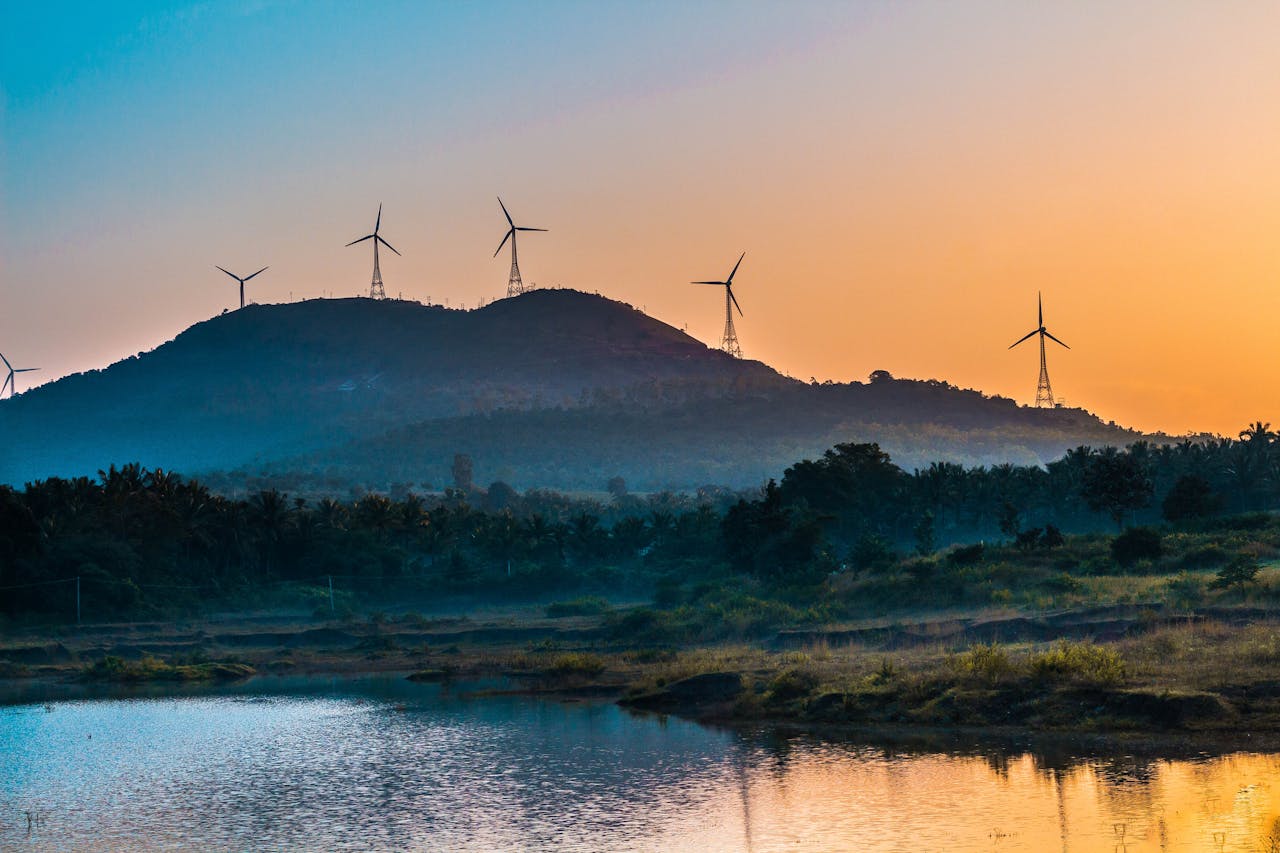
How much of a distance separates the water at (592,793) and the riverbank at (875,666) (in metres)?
3.72

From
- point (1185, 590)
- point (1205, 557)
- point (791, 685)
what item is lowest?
point (791, 685)

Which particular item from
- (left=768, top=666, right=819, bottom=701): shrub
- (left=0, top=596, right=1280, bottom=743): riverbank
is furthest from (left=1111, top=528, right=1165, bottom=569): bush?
(left=768, top=666, right=819, bottom=701): shrub

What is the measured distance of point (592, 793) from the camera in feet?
130

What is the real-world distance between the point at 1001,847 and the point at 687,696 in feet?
89.7

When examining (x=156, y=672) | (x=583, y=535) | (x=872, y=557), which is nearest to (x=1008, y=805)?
(x=872, y=557)

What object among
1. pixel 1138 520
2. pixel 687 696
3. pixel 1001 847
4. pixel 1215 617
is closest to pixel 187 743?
pixel 687 696

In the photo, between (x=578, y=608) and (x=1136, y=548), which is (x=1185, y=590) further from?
(x=578, y=608)

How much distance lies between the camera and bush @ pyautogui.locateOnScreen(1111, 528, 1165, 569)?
80.9 metres

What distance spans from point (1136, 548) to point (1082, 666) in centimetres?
3627

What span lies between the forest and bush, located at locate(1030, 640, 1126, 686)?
37.2 metres

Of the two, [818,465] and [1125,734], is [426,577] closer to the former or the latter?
[818,465]

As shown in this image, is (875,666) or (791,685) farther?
(875,666)

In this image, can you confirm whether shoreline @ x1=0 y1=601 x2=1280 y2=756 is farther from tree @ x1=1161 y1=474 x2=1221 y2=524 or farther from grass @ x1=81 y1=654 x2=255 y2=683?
tree @ x1=1161 y1=474 x2=1221 y2=524

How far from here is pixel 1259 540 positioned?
83000 mm
